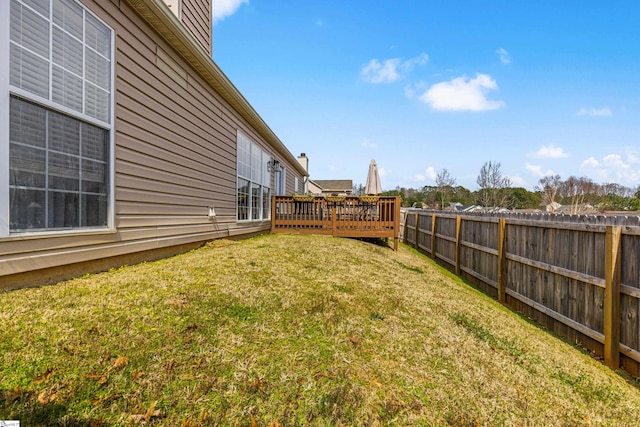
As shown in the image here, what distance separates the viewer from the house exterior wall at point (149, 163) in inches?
119

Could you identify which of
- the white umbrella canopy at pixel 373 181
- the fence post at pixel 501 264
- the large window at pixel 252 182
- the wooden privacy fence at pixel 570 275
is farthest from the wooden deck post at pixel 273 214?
the fence post at pixel 501 264

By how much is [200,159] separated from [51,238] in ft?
Answer: 10.7

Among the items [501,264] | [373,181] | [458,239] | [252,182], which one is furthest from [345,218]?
[501,264]

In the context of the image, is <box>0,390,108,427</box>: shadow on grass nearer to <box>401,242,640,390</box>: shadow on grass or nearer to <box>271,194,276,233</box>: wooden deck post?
<box>401,242,640,390</box>: shadow on grass

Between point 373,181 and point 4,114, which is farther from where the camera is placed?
point 373,181

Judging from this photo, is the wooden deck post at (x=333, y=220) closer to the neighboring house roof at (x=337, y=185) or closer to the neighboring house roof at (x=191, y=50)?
the neighboring house roof at (x=191, y=50)

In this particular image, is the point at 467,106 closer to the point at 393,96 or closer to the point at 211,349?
the point at 393,96

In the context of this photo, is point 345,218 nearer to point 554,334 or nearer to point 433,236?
point 433,236

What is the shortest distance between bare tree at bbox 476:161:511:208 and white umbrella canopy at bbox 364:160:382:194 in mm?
27814

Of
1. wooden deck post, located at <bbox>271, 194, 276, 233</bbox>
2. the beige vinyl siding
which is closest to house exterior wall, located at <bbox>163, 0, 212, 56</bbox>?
the beige vinyl siding

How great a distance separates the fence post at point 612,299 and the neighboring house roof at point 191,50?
6.49m

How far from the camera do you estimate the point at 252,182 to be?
8.82 meters

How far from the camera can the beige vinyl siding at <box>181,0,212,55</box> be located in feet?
23.7

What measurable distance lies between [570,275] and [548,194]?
32879 mm
